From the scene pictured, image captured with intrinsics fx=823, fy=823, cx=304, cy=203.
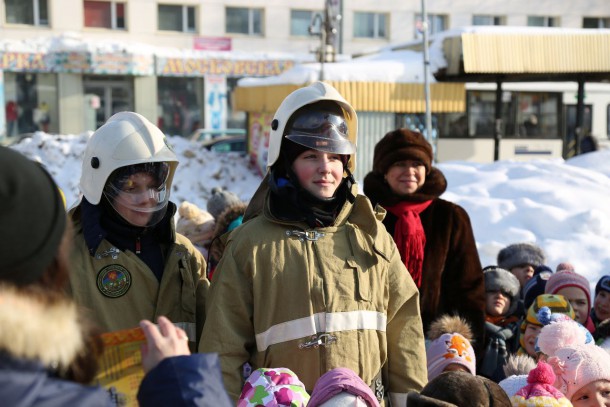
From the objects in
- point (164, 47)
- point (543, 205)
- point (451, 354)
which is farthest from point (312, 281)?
point (164, 47)

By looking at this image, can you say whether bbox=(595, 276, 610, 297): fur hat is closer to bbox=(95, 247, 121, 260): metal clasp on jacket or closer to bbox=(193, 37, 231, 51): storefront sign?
bbox=(95, 247, 121, 260): metal clasp on jacket

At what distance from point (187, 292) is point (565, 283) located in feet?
9.67

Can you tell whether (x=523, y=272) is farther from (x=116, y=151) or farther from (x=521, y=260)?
(x=116, y=151)

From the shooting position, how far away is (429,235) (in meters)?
4.35

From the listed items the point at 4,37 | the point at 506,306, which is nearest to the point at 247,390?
the point at 506,306

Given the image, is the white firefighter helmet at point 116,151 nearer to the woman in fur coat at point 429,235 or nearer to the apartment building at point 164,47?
the woman in fur coat at point 429,235

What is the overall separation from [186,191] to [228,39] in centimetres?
1692

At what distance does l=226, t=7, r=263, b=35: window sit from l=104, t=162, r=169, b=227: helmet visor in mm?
30467

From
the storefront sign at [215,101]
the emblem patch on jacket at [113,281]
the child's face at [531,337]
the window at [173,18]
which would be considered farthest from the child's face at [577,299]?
the window at [173,18]

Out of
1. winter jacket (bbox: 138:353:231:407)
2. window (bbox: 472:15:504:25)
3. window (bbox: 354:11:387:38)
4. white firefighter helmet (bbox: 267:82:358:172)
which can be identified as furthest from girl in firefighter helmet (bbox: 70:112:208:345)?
window (bbox: 472:15:504:25)

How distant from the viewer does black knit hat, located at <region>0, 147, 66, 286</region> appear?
1372 millimetres

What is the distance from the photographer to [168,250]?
3287 millimetres

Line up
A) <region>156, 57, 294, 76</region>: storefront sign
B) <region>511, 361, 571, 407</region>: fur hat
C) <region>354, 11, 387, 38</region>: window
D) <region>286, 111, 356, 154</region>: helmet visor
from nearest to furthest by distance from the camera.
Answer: <region>511, 361, 571, 407</region>: fur hat < <region>286, 111, 356, 154</region>: helmet visor < <region>156, 57, 294, 76</region>: storefront sign < <region>354, 11, 387, 38</region>: window

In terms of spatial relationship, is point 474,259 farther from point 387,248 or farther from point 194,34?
point 194,34
